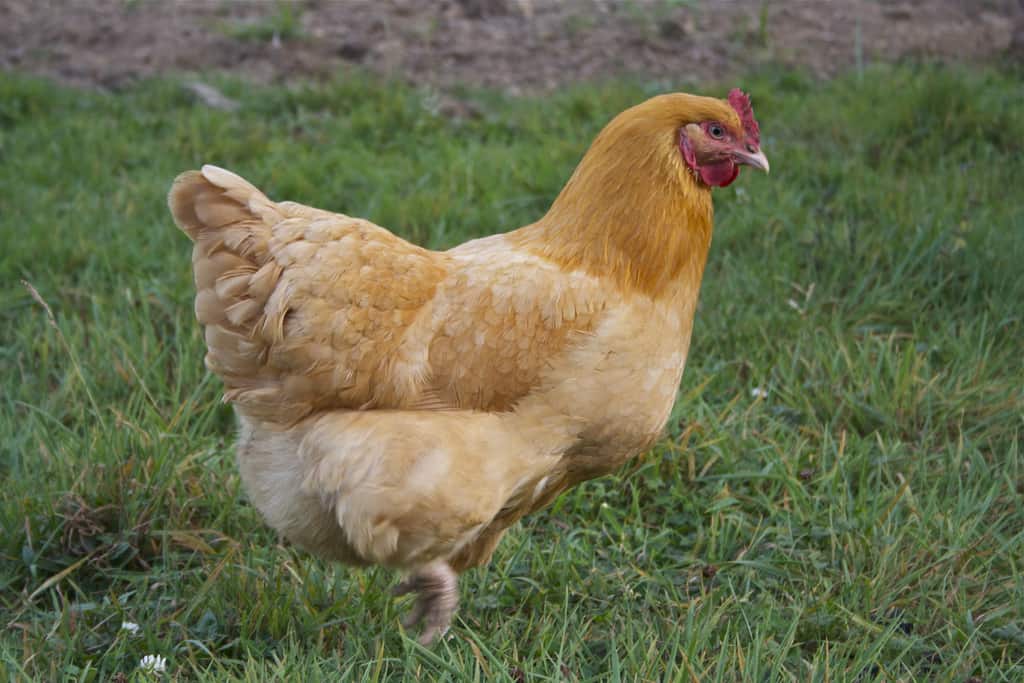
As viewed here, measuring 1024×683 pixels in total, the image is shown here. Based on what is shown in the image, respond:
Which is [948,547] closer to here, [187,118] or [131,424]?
[131,424]

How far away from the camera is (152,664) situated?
256 cm

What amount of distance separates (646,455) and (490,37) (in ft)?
15.1

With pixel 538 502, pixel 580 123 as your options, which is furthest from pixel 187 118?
pixel 538 502

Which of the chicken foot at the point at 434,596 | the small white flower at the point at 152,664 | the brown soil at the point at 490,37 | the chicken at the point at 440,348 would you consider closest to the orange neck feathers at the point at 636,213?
the chicken at the point at 440,348

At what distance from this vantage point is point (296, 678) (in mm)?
2346

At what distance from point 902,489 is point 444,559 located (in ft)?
4.98

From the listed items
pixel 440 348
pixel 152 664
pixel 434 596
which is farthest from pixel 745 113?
pixel 152 664

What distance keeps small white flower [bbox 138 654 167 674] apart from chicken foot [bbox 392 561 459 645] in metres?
0.65

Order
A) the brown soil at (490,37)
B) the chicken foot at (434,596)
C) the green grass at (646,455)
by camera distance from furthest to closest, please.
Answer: the brown soil at (490,37) → the green grass at (646,455) → the chicken foot at (434,596)

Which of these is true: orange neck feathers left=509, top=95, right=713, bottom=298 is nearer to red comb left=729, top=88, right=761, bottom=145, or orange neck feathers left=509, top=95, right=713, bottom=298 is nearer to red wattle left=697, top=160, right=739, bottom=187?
red wattle left=697, top=160, right=739, bottom=187

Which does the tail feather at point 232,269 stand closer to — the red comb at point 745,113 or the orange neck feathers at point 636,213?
the orange neck feathers at point 636,213

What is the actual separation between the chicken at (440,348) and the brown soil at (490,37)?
4001 millimetres

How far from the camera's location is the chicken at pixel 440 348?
245 cm

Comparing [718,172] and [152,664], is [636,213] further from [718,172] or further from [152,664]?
[152,664]
